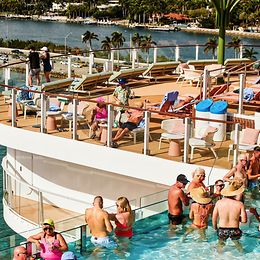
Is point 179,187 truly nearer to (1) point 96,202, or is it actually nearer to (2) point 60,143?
(1) point 96,202

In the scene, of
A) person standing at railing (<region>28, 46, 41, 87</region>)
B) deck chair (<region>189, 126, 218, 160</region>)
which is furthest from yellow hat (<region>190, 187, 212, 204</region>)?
person standing at railing (<region>28, 46, 41, 87</region>)

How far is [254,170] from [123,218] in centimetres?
295

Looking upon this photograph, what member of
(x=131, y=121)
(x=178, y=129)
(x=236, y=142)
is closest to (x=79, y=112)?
(x=131, y=121)

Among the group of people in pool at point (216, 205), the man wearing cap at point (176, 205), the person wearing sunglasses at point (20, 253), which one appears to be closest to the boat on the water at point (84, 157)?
the man wearing cap at point (176, 205)

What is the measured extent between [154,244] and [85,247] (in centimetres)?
104

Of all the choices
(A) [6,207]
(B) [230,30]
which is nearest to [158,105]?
(A) [6,207]

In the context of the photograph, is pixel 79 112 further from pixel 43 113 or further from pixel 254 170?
pixel 254 170

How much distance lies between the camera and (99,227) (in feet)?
33.0

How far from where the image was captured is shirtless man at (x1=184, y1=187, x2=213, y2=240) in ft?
35.1

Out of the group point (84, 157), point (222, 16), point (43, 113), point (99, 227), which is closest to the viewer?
point (99, 227)

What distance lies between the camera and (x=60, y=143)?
47.3 ft

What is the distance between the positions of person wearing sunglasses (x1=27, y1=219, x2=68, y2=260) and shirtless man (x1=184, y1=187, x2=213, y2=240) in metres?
2.19

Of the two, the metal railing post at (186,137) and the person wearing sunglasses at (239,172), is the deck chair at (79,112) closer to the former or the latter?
the metal railing post at (186,137)

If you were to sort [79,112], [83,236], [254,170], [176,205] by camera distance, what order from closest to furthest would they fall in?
[83,236] → [176,205] → [254,170] → [79,112]
